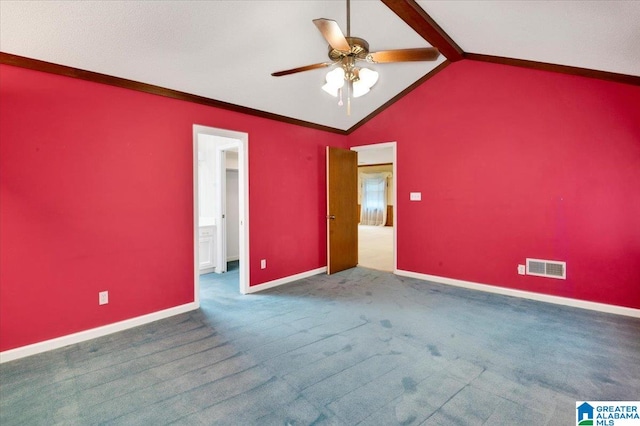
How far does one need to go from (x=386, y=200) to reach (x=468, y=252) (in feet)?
26.2

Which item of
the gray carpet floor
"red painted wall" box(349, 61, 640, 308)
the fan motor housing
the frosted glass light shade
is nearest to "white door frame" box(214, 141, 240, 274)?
the gray carpet floor

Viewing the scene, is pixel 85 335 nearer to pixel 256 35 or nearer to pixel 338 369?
pixel 338 369

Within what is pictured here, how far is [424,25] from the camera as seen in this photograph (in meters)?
3.15

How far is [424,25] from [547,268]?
3.18 meters

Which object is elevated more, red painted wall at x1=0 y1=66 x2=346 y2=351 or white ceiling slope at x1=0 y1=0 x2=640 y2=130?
white ceiling slope at x1=0 y1=0 x2=640 y2=130

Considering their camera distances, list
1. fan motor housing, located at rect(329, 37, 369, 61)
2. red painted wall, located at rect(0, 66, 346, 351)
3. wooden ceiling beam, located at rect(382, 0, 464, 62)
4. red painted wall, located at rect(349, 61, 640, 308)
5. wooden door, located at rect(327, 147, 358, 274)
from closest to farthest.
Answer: fan motor housing, located at rect(329, 37, 369, 61), red painted wall, located at rect(0, 66, 346, 351), wooden ceiling beam, located at rect(382, 0, 464, 62), red painted wall, located at rect(349, 61, 640, 308), wooden door, located at rect(327, 147, 358, 274)

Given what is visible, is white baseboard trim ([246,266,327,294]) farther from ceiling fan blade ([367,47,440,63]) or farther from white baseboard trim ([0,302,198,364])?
ceiling fan blade ([367,47,440,63])

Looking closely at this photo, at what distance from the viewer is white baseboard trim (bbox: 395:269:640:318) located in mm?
3316

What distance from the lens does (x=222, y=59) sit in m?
3.09

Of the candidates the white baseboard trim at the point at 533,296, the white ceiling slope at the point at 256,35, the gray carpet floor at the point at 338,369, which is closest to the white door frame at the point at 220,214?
the white ceiling slope at the point at 256,35

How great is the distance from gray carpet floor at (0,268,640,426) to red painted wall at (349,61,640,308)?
26.1 inches

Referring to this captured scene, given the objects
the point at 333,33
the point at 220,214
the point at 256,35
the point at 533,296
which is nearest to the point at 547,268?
the point at 533,296

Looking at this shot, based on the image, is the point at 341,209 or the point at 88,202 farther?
the point at 341,209

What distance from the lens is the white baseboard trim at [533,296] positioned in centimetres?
332
